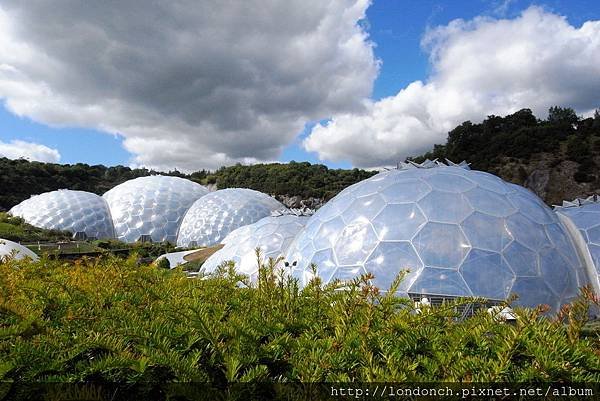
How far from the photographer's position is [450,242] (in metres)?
8.10

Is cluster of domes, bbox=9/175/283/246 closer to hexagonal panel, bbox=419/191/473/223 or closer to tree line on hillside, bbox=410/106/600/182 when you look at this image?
tree line on hillside, bbox=410/106/600/182

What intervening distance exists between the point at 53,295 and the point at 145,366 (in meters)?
1.69

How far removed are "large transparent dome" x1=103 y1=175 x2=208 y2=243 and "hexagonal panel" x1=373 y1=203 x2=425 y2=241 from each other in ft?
98.6

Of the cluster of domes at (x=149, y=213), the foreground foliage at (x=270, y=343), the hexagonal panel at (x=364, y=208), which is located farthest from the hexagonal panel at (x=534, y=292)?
the cluster of domes at (x=149, y=213)

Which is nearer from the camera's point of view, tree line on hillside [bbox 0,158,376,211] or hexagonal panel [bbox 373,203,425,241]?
hexagonal panel [bbox 373,203,425,241]

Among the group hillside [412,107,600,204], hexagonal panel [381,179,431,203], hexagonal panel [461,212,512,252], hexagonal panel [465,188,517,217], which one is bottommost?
hexagonal panel [461,212,512,252]

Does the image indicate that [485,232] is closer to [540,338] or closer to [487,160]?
[540,338]

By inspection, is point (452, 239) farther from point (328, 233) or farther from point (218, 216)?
point (218, 216)

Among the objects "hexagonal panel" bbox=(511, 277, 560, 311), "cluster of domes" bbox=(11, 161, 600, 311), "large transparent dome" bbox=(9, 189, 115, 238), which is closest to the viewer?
"hexagonal panel" bbox=(511, 277, 560, 311)


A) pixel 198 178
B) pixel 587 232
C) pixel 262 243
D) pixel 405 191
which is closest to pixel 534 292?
pixel 587 232

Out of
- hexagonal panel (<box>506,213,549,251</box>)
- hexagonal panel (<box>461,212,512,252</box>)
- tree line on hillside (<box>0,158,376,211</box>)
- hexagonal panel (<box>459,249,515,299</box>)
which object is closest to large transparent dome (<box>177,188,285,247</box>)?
hexagonal panel (<box>461,212,512,252</box>)

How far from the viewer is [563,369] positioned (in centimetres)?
179

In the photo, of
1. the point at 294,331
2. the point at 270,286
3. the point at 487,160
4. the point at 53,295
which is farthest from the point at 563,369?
the point at 487,160

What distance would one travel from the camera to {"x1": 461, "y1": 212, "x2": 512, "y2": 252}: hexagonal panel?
809cm
